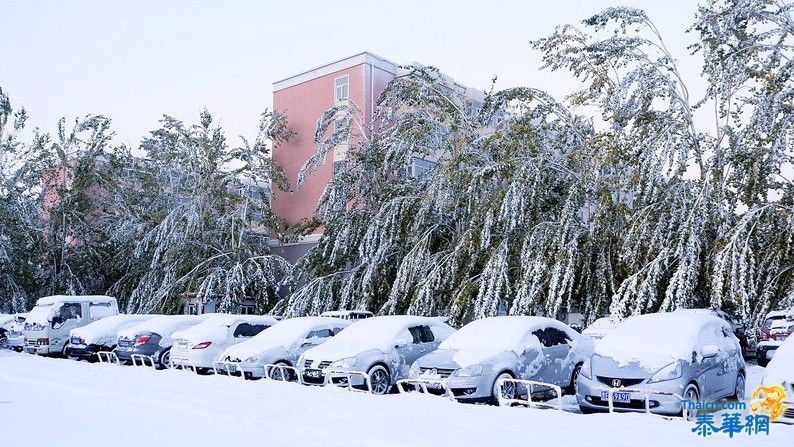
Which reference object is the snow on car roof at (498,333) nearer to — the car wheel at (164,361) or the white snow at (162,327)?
the car wheel at (164,361)

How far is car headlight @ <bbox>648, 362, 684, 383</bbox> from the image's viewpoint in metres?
9.72

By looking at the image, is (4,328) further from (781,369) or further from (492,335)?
(781,369)

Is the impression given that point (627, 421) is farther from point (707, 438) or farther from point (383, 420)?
point (383, 420)

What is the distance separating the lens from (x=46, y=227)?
121 ft

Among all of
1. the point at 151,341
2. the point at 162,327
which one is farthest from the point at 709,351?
the point at 162,327

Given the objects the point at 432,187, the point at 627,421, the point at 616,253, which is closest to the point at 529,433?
the point at 627,421

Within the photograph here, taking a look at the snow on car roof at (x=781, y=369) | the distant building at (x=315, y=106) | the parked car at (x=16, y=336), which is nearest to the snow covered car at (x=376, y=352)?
the snow on car roof at (x=781, y=369)

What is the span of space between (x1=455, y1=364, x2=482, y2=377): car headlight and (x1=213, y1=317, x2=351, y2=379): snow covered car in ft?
13.9

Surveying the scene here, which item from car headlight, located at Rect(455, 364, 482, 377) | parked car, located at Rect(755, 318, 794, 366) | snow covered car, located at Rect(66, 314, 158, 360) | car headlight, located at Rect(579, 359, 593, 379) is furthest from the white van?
parked car, located at Rect(755, 318, 794, 366)

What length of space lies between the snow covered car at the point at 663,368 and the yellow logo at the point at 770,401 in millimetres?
908

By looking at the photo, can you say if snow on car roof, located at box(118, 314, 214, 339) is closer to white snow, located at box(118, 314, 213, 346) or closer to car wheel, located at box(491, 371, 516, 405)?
white snow, located at box(118, 314, 213, 346)

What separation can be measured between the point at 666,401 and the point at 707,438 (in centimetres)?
200

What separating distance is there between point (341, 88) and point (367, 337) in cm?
2035

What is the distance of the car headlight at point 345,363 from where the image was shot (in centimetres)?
1290
